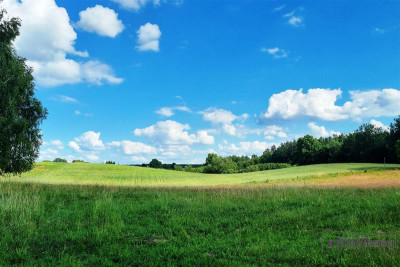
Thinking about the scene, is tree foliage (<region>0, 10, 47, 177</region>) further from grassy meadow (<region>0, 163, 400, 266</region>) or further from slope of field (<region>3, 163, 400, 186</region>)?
grassy meadow (<region>0, 163, 400, 266</region>)

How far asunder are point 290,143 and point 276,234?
496ft

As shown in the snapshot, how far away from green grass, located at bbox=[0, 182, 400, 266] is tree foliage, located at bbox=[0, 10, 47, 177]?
14950 mm

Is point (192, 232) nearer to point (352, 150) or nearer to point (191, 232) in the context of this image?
point (191, 232)

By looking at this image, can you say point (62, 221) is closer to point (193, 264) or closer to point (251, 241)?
point (193, 264)

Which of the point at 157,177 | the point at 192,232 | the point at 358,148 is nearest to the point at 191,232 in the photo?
the point at 192,232

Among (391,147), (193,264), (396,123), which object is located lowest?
(193,264)

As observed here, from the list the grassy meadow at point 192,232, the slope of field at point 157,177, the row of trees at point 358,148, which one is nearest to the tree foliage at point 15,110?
the slope of field at point 157,177

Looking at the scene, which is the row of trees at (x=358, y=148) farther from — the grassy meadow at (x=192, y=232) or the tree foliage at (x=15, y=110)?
the tree foliage at (x=15, y=110)

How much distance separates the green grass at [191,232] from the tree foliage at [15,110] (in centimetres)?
1495

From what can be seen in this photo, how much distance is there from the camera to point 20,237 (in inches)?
340

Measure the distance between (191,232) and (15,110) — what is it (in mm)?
24284

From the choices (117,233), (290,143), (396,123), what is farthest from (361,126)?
(117,233)

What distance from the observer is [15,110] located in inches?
1006

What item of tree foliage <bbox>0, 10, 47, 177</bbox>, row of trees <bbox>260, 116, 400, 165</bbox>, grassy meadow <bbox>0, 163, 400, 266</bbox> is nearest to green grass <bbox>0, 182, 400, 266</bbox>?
grassy meadow <bbox>0, 163, 400, 266</bbox>
